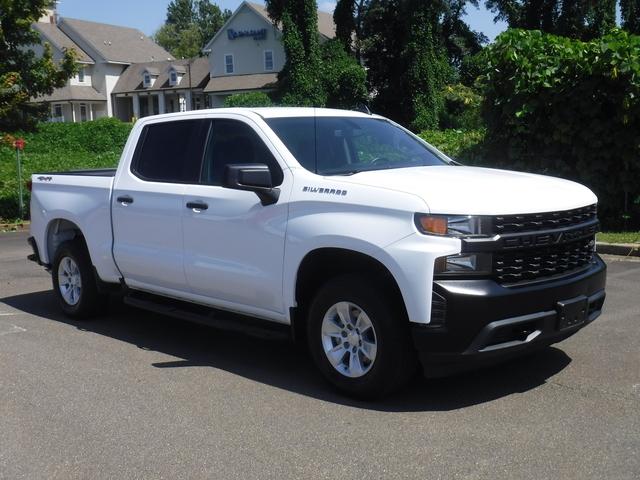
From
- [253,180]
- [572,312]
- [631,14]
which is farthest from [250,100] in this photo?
[572,312]

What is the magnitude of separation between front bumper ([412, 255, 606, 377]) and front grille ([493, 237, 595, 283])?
0.08 metres

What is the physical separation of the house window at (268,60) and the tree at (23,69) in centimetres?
3970

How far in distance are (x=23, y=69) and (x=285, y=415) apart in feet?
50.5

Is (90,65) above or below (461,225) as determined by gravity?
above

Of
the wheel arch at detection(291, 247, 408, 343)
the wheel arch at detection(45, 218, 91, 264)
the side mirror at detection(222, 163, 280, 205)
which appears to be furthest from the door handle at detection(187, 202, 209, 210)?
the wheel arch at detection(45, 218, 91, 264)

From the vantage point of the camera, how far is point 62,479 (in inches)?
162

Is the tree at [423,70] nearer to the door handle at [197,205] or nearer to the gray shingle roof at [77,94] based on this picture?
the gray shingle roof at [77,94]

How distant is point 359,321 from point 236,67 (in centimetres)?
5624

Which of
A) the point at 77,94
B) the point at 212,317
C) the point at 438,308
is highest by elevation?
the point at 77,94

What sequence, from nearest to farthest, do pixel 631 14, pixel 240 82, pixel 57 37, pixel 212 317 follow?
1. pixel 212 317
2. pixel 631 14
3. pixel 240 82
4. pixel 57 37

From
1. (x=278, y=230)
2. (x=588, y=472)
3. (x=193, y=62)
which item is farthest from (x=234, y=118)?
(x=193, y=62)

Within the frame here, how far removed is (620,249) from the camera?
10.6m

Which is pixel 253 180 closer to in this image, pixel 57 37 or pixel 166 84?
pixel 166 84

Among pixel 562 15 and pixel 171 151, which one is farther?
pixel 562 15
